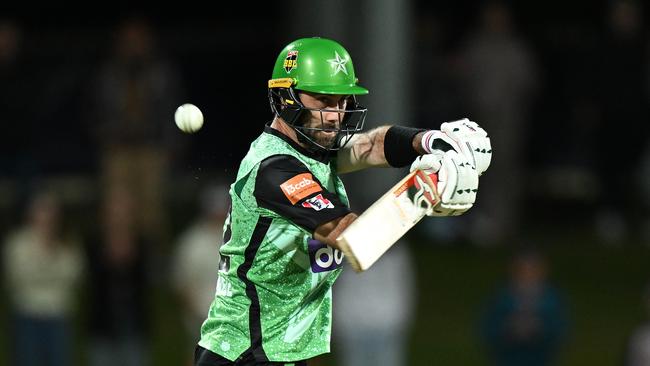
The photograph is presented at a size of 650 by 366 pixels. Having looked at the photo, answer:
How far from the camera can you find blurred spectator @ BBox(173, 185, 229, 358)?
33.7 ft

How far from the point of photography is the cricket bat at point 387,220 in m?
4.98

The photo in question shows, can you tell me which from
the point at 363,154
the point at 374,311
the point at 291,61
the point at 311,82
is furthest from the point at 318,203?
the point at 374,311

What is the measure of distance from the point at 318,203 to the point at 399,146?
2.30 feet

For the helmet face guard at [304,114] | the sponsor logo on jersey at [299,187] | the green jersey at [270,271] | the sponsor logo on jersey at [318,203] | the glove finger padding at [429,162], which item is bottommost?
the green jersey at [270,271]

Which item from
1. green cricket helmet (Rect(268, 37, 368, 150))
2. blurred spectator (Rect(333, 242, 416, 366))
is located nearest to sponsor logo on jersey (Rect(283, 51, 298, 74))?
green cricket helmet (Rect(268, 37, 368, 150))
